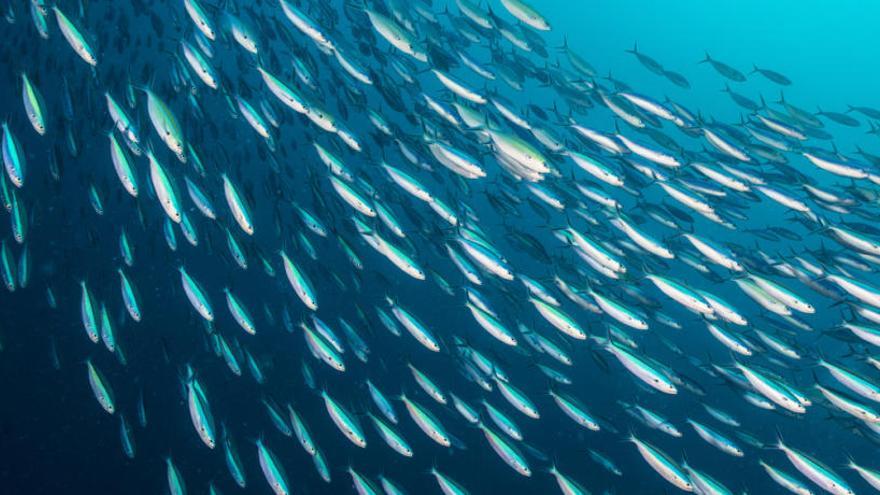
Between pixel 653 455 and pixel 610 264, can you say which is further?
pixel 610 264

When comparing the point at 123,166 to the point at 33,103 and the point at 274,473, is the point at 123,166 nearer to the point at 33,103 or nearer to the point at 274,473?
the point at 33,103

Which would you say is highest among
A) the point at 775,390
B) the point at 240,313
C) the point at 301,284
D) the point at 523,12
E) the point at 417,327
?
the point at 523,12

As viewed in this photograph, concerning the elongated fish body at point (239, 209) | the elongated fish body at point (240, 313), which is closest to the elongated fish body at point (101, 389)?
the elongated fish body at point (240, 313)

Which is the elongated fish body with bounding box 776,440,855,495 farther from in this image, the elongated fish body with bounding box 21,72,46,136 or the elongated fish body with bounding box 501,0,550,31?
the elongated fish body with bounding box 21,72,46,136

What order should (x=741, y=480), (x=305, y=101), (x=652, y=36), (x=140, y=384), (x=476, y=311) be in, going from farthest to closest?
(x=652, y=36), (x=741, y=480), (x=140, y=384), (x=476, y=311), (x=305, y=101)

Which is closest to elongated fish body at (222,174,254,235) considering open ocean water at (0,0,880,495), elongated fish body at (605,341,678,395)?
open ocean water at (0,0,880,495)

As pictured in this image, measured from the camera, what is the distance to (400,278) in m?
12.0

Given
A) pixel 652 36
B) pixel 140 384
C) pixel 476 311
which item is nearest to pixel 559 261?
pixel 476 311

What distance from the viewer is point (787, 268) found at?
6.00 m

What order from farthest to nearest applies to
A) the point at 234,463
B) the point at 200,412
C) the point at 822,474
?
1. the point at 822,474
2. the point at 234,463
3. the point at 200,412

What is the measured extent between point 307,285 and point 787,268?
5.30 meters

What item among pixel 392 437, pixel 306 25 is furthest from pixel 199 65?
pixel 392 437

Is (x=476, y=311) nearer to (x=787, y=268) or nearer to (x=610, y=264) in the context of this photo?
(x=610, y=264)

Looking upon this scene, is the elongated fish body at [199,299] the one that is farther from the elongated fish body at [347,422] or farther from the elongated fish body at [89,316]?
the elongated fish body at [347,422]
